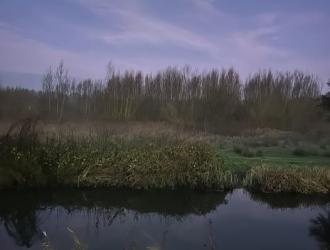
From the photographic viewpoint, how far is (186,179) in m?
15.1

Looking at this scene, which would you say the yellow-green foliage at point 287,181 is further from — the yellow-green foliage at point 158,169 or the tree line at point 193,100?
the tree line at point 193,100

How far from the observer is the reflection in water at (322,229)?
10.6 metres

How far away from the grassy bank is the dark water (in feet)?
1.58

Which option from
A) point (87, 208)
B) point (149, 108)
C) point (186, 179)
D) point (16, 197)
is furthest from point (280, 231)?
point (149, 108)

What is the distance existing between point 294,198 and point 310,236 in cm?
353

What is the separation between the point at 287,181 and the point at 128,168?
5.32m

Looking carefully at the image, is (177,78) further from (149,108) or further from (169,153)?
(169,153)

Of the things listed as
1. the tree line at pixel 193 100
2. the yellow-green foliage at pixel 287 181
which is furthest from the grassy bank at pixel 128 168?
the tree line at pixel 193 100

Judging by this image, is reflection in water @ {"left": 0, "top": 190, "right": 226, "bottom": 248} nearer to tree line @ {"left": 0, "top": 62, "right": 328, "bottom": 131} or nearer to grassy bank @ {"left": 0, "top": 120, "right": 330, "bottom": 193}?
grassy bank @ {"left": 0, "top": 120, "right": 330, "bottom": 193}

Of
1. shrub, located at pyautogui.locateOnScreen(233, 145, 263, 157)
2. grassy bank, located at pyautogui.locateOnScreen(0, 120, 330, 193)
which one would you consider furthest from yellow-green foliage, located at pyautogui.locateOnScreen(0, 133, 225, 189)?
shrub, located at pyautogui.locateOnScreen(233, 145, 263, 157)

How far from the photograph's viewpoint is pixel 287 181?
48.2ft

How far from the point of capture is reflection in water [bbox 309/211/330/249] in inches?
419

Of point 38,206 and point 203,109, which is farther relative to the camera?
point 203,109

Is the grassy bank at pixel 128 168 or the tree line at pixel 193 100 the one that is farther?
the tree line at pixel 193 100
